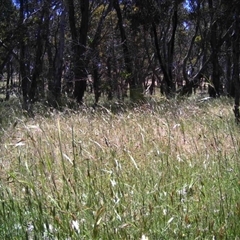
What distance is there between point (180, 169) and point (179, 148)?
506 mm

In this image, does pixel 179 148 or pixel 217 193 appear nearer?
pixel 217 193

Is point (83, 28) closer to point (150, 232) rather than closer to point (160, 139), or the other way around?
point (160, 139)

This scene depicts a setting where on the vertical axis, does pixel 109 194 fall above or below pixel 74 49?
below

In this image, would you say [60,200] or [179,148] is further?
[179,148]

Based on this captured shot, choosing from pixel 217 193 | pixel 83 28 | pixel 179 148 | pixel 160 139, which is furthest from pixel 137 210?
pixel 83 28

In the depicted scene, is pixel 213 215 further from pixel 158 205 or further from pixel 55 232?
pixel 55 232

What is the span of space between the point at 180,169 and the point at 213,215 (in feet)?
2.48

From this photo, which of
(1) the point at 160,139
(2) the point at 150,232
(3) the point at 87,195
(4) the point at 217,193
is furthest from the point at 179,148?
(2) the point at 150,232

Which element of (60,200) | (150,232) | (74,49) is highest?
(74,49)

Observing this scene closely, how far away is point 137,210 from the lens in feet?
6.73

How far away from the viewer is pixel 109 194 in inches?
87.3

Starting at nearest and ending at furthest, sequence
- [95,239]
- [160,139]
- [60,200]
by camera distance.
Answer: [95,239], [60,200], [160,139]

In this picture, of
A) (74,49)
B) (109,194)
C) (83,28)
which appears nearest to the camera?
(109,194)

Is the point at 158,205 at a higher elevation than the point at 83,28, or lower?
lower
